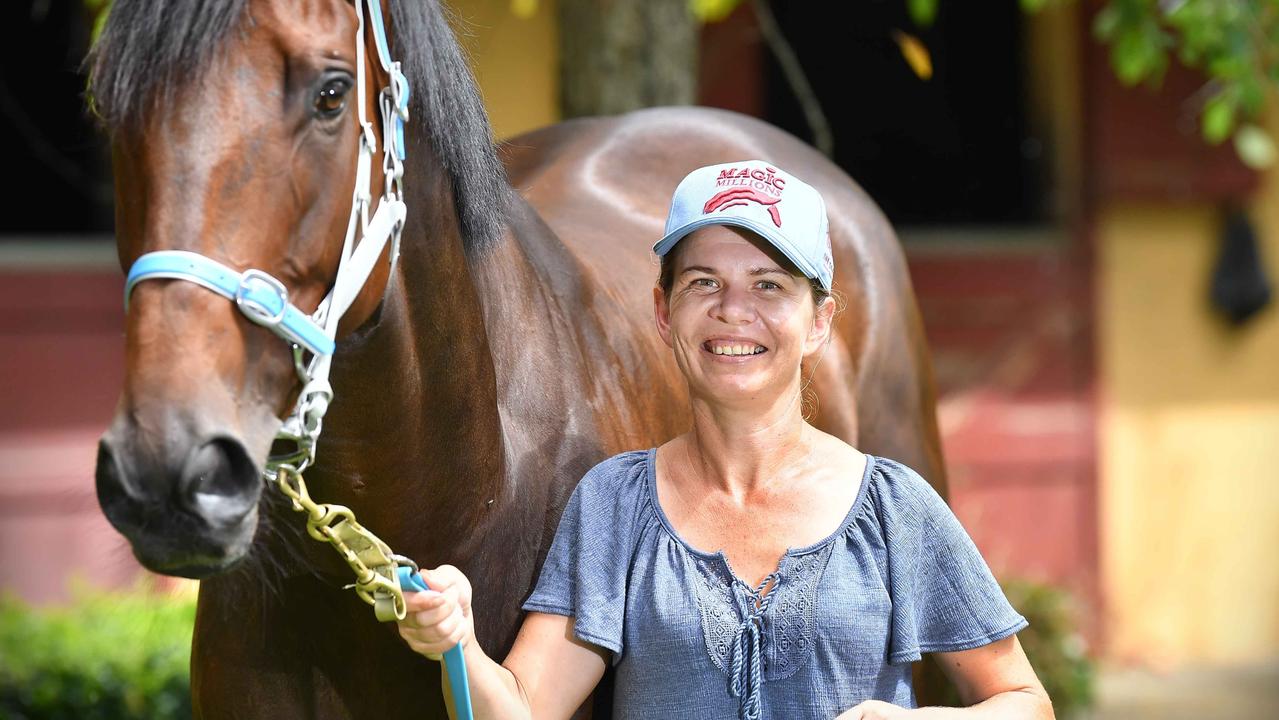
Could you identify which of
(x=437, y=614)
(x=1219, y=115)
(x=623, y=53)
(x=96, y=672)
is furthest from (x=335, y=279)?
(x=1219, y=115)

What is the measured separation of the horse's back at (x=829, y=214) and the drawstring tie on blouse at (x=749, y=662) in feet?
3.91

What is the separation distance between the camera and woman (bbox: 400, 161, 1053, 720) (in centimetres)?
188

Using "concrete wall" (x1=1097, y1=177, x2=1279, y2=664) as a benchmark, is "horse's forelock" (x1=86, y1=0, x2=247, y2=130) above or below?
above

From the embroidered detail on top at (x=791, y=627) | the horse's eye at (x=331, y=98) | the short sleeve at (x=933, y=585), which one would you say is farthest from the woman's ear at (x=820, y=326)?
the horse's eye at (x=331, y=98)

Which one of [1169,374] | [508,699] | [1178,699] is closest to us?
[508,699]

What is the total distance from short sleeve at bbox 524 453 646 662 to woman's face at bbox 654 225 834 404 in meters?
0.20

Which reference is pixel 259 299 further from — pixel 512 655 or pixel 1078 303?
pixel 1078 303

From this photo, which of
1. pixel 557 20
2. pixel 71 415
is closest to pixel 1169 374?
pixel 557 20

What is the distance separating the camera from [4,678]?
407 cm

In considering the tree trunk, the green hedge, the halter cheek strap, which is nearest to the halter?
the halter cheek strap

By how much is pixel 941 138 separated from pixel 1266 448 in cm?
199

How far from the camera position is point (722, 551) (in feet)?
6.32

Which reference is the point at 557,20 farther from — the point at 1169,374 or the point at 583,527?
the point at 1169,374

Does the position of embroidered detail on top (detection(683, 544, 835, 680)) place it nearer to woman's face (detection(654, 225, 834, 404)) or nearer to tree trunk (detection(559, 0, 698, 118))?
woman's face (detection(654, 225, 834, 404))
